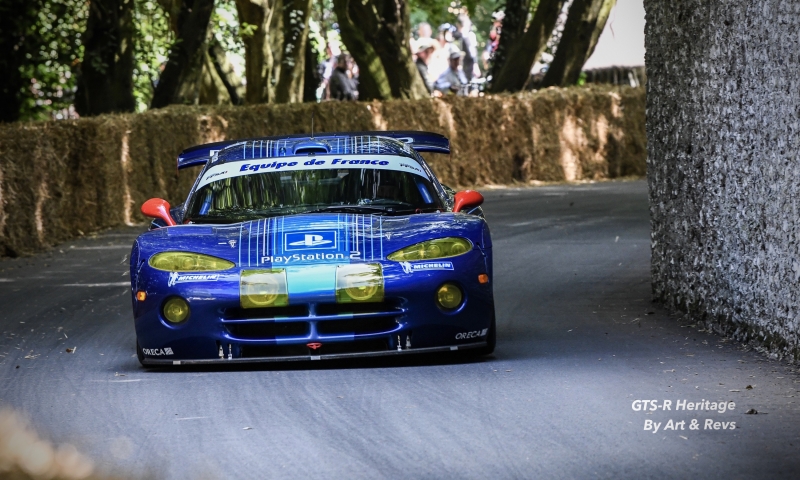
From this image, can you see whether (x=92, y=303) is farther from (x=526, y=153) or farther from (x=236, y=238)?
(x=526, y=153)

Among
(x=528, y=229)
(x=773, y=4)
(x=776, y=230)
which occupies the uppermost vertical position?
(x=773, y=4)

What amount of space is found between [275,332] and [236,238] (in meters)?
0.59

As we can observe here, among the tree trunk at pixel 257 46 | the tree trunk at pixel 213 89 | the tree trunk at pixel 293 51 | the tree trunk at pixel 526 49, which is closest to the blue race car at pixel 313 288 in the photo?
the tree trunk at pixel 257 46

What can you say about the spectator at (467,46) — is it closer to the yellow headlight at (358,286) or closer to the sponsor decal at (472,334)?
the sponsor decal at (472,334)

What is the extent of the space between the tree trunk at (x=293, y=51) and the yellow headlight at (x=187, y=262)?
1984cm

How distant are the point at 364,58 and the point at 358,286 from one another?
19546 mm

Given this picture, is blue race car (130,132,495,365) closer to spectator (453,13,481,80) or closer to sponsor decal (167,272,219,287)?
sponsor decal (167,272,219,287)

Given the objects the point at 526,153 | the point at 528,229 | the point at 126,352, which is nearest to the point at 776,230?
the point at 126,352

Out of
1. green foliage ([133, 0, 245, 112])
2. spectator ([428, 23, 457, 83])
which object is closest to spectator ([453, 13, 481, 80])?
spectator ([428, 23, 457, 83])

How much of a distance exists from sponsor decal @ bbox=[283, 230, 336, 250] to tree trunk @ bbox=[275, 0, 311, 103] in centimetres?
1987

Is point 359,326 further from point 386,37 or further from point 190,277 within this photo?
point 386,37

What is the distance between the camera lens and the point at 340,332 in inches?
296

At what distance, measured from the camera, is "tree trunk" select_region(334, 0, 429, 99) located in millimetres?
26188

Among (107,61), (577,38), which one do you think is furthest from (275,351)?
(577,38)
